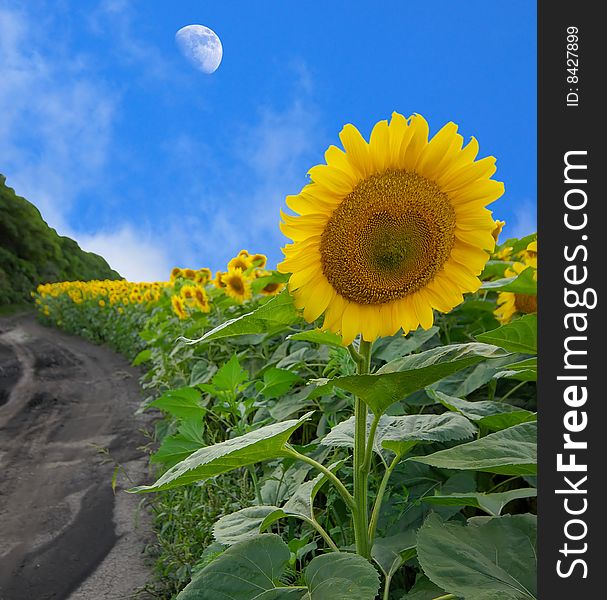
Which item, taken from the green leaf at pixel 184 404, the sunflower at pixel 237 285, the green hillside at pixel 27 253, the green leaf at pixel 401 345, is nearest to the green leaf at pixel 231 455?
the green leaf at pixel 184 404

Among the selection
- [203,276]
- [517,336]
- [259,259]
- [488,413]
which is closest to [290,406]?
[488,413]

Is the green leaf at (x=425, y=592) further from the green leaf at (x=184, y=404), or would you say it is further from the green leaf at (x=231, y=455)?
the green leaf at (x=184, y=404)

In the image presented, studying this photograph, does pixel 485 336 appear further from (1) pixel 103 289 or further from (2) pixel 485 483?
(1) pixel 103 289

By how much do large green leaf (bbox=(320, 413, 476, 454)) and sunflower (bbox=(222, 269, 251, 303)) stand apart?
104 inches

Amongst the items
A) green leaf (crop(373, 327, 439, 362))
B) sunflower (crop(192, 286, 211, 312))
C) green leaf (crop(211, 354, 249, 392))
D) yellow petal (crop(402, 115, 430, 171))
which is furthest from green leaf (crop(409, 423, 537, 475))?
sunflower (crop(192, 286, 211, 312))

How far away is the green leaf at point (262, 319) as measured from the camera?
1179 mm

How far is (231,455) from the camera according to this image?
1.15m

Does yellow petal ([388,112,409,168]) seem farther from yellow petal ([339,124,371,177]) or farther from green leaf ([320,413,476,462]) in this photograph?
green leaf ([320,413,476,462])

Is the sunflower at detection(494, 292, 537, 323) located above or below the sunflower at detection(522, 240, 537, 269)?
below

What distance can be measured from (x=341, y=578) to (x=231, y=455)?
0.26m

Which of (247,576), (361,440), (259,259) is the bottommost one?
(247,576)

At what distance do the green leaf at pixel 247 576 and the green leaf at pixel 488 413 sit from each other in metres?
0.47

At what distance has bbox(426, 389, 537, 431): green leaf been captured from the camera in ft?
4.34

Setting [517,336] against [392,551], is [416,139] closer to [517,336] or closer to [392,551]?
[517,336]
